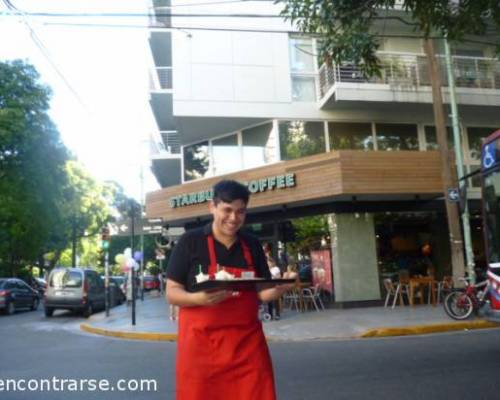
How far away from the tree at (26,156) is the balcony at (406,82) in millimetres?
15871

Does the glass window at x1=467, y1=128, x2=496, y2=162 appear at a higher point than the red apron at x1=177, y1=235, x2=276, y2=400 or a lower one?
higher

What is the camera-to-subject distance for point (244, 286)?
8.64 ft

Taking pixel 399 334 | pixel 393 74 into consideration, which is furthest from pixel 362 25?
pixel 393 74

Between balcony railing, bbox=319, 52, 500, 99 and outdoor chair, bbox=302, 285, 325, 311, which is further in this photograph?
balcony railing, bbox=319, 52, 500, 99

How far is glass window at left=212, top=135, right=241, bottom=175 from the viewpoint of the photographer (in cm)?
1825

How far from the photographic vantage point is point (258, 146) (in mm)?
17844

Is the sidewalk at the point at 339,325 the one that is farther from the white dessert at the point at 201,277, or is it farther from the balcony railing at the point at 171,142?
the balcony railing at the point at 171,142

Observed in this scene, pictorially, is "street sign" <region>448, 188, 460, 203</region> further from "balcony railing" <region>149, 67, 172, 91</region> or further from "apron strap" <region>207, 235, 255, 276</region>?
"balcony railing" <region>149, 67, 172, 91</region>

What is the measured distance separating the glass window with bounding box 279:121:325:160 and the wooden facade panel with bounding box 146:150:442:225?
1.63 meters

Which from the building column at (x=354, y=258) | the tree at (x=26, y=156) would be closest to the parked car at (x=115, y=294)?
the tree at (x=26, y=156)

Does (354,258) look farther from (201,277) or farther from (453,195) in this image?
(201,277)

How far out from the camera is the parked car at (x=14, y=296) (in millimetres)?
20172

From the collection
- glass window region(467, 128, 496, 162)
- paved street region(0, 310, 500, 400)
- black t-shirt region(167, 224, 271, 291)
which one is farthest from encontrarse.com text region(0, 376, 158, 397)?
glass window region(467, 128, 496, 162)

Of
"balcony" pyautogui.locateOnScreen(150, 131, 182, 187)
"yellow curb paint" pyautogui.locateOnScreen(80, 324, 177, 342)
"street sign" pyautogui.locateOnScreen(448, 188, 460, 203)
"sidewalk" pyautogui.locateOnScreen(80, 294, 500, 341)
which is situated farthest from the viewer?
"balcony" pyautogui.locateOnScreen(150, 131, 182, 187)
